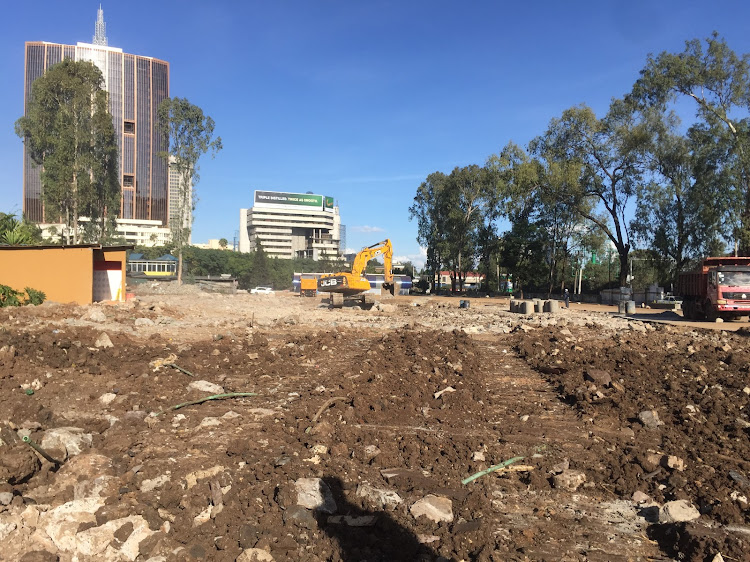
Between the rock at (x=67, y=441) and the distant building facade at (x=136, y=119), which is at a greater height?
the distant building facade at (x=136, y=119)

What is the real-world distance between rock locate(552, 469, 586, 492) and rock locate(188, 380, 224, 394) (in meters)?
5.56

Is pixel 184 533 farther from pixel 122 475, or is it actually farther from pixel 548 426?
pixel 548 426

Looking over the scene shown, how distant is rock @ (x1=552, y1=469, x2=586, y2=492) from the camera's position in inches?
215

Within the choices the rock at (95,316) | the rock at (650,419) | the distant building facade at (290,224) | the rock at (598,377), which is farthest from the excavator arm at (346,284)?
the distant building facade at (290,224)

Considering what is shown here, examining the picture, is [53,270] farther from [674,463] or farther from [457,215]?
[457,215]

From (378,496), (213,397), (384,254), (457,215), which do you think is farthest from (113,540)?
(457,215)

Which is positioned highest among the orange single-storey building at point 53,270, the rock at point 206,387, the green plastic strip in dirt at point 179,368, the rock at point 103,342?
the orange single-storey building at point 53,270

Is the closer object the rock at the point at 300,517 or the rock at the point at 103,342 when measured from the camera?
the rock at the point at 300,517

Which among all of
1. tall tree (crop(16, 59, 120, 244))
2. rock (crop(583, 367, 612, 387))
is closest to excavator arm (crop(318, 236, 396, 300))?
tall tree (crop(16, 59, 120, 244))

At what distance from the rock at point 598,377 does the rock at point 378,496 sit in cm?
607

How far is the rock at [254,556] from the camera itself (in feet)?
12.5

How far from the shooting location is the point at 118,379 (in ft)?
30.9

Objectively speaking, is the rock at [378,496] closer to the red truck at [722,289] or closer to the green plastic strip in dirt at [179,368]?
the green plastic strip in dirt at [179,368]

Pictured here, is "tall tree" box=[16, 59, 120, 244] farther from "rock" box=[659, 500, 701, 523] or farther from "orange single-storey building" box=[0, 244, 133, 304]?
"rock" box=[659, 500, 701, 523]
